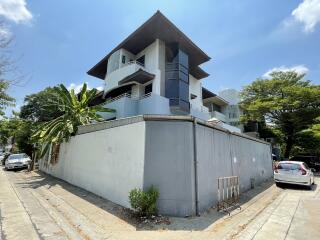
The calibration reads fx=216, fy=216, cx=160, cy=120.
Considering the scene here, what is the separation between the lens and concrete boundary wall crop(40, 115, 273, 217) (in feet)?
23.5

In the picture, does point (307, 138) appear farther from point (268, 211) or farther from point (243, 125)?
point (268, 211)

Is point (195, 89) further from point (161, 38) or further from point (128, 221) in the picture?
point (128, 221)

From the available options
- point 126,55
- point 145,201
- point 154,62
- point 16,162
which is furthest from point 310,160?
point 16,162

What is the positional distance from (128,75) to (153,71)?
2.10 m

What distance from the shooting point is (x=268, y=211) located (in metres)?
8.27

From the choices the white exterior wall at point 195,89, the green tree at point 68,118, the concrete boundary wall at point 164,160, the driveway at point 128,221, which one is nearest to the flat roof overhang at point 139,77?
the green tree at point 68,118

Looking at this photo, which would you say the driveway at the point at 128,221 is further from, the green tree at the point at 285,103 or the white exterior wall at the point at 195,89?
the green tree at the point at 285,103

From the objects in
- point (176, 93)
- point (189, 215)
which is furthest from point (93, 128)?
point (176, 93)

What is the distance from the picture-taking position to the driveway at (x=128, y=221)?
5695 mm

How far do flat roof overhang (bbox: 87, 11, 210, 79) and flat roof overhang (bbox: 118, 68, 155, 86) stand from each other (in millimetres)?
3504

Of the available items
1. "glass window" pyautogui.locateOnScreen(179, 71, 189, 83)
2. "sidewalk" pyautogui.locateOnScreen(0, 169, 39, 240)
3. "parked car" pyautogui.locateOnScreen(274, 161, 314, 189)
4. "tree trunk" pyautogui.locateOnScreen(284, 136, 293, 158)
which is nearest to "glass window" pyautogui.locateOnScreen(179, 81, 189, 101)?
"glass window" pyautogui.locateOnScreen(179, 71, 189, 83)

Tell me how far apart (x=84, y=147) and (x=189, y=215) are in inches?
279

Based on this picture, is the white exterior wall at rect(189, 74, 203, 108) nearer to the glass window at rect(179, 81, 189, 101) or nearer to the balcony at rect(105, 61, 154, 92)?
the glass window at rect(179, 81, 189, 101)

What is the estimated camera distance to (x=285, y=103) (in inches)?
1097
